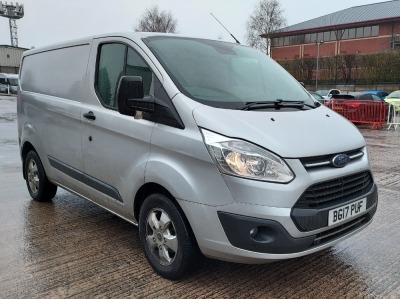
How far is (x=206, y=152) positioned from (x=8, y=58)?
66744 mm

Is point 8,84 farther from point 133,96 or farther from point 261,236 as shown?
point 261,236

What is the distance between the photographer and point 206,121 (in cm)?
286

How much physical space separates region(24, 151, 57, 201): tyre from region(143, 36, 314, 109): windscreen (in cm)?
234

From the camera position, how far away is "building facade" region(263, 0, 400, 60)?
169ft

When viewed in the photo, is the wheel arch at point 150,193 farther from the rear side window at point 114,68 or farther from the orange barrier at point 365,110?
the orange barrier at point 365,110

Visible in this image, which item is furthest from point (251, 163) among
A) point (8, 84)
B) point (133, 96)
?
point (8, 84)

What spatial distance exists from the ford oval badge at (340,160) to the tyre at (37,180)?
3400 millimetres


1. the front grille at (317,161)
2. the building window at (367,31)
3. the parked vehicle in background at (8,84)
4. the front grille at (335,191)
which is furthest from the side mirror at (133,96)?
the building window at (367,31)

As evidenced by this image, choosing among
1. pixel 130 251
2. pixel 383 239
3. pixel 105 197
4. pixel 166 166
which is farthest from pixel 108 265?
pixel 383 239

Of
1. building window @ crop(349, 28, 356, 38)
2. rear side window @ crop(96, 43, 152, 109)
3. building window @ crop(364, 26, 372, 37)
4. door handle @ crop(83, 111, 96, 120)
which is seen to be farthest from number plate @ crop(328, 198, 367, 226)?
building window @ crop(349, 28, 356, 38)

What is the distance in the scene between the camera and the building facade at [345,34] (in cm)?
5159

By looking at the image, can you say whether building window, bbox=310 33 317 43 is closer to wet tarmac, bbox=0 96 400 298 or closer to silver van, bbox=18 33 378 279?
wet tarmac, bbox=0 96 400 298

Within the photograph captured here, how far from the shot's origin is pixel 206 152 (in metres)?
2.78

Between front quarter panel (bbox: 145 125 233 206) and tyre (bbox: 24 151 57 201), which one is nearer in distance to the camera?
front quarter panel (bbox: 145 125 233 206)
